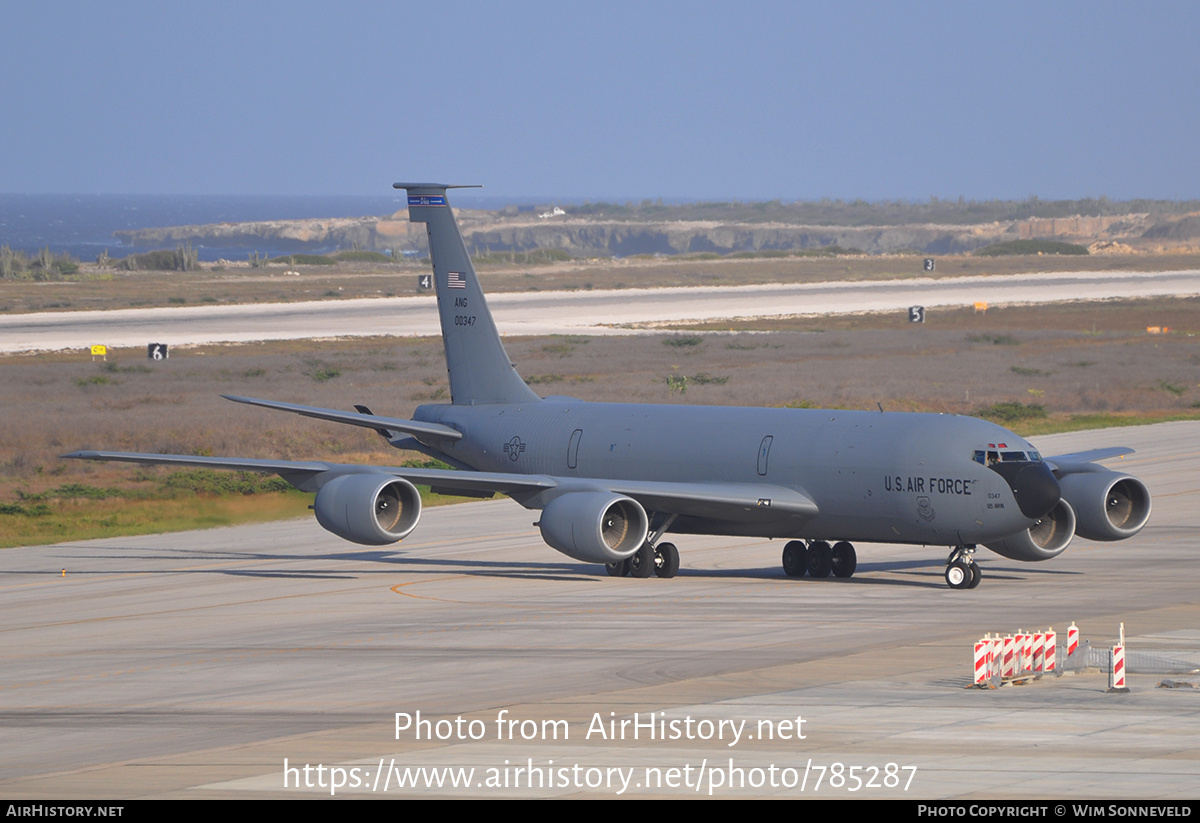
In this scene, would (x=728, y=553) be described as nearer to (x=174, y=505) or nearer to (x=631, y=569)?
(x=631, y=569)

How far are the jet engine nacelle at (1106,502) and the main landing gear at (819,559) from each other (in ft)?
18.0

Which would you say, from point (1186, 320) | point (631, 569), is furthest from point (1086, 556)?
point (1186, 320)

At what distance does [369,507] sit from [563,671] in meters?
11.1

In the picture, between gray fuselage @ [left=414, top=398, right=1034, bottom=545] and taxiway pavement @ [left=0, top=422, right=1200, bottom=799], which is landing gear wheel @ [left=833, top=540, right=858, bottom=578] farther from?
gray fuselage @ [left=414, top=398, right=1034, bottom=545]

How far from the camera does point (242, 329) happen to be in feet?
406

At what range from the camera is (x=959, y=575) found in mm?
37438

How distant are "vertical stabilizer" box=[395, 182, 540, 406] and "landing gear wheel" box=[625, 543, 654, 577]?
25.7ft

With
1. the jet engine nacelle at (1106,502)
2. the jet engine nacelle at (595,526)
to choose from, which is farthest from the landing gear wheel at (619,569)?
the jet engine nacelle at (1106,502)

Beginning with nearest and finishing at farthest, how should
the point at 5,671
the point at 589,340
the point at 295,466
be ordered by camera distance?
the point at 5,671
the point at 295,466
the point at 589,340

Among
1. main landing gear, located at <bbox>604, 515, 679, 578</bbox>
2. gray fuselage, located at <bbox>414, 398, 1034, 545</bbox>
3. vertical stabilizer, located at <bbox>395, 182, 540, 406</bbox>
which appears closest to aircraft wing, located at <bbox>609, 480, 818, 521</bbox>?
gray fuselage, located at <bbox>414, 398, 1034, 545</bbox>

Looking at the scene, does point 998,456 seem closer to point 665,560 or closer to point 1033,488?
point 1033,488

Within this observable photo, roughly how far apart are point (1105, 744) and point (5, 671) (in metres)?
18.9

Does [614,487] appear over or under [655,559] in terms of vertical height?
over

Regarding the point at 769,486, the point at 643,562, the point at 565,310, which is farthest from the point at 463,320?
the point at 565,310
